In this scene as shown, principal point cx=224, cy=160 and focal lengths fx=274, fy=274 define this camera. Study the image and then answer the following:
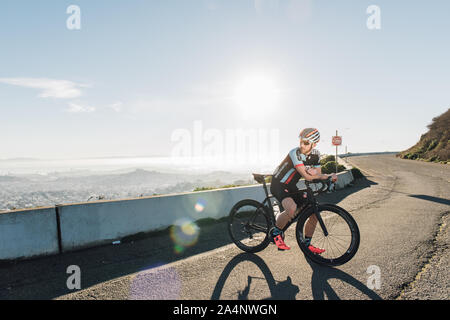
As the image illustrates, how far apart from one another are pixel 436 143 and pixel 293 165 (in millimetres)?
46574

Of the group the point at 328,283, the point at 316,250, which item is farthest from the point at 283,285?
the point at 316,250

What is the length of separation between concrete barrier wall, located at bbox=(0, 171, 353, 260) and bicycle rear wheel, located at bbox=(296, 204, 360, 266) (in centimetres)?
299

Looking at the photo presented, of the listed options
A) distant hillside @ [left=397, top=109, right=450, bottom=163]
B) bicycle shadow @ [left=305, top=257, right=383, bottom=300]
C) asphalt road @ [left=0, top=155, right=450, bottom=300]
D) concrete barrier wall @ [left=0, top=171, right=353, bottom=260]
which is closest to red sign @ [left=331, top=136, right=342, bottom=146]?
distant hillside @ [left=397, top=109, right=450, bottom=163]

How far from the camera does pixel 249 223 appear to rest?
4.95 metres

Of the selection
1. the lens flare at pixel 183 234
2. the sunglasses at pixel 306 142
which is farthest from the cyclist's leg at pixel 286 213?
the lens flare at pixel 183 234

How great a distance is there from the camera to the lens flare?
5195mm

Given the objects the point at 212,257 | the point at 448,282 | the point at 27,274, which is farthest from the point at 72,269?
the point at 448,282

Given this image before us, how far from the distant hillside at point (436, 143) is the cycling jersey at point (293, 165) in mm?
34117

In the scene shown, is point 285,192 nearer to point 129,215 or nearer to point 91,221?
point 129,215

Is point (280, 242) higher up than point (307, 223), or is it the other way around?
point (307, 223)

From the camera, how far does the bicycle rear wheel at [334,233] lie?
393cm

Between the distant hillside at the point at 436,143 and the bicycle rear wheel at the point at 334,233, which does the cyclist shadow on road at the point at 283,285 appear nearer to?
the bicycle rear wheel at the point at 334,233
